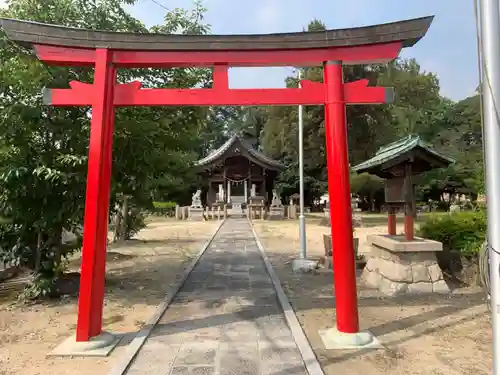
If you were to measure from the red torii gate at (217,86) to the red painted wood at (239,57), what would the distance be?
0.01 meters

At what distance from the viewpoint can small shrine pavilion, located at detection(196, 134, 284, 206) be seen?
105 feet

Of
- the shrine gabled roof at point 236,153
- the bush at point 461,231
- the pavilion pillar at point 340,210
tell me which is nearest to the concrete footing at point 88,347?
the pavilion pillar at point 340,210

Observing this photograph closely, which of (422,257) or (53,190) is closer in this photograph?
(53,190)

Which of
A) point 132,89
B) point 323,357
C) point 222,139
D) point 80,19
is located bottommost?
point 323,357

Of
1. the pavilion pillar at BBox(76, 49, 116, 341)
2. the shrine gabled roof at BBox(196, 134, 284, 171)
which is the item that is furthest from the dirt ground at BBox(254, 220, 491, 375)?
the shrine gabled roof at BBox(196, 134, 284, 171)

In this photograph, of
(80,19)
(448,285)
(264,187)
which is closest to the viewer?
(80,19)

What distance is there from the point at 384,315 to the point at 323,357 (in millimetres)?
2120

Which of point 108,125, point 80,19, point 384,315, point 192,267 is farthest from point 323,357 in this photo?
point 80,19

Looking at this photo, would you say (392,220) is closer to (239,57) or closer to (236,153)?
(239,57)

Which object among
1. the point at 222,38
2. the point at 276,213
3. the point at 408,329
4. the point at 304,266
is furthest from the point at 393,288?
the point at 276,213

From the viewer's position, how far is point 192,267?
10.7 metres

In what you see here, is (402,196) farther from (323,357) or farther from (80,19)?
(80,19)

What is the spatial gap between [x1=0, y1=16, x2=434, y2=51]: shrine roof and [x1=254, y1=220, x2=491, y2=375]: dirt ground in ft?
13.1

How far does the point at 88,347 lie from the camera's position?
4.91 meters
